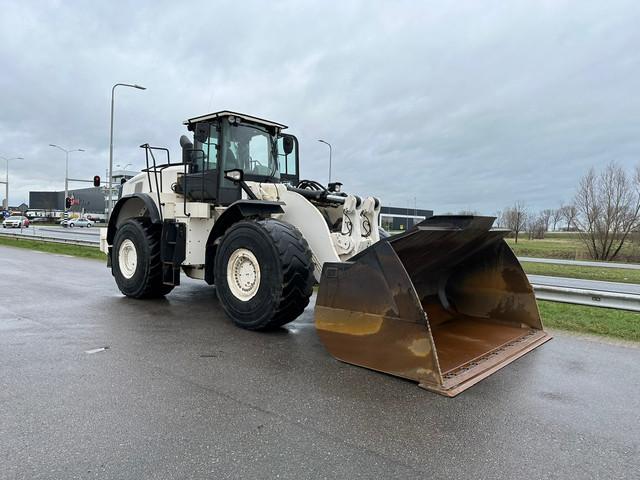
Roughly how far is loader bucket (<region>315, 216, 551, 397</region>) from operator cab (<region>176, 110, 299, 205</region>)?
289cm

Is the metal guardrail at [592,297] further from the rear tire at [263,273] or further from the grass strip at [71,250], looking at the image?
the grass strip at [71,250]

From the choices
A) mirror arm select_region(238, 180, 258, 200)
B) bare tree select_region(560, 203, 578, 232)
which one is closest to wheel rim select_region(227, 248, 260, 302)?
mirror arm select_region(238, 180, 258, 200)

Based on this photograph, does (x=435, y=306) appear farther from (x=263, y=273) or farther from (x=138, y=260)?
(x=138, y=260)

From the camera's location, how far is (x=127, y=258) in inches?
313

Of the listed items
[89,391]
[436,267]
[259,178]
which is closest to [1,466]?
[89,391]

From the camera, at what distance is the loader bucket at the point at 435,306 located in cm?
390

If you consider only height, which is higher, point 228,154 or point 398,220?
point 228,154

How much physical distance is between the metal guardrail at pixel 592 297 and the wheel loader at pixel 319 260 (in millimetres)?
1542

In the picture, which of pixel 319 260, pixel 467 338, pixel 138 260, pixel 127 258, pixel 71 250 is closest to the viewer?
pixel 467 338

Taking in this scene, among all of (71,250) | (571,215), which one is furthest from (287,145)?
(571,215)

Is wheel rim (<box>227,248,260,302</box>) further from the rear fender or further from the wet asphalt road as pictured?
the rear fender

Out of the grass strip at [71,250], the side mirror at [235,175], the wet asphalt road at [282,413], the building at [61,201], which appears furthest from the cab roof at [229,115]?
the building at [61,201]

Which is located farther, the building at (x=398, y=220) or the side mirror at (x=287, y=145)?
the side mirror at (x=287, y=145)

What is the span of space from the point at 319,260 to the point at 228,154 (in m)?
2.33
